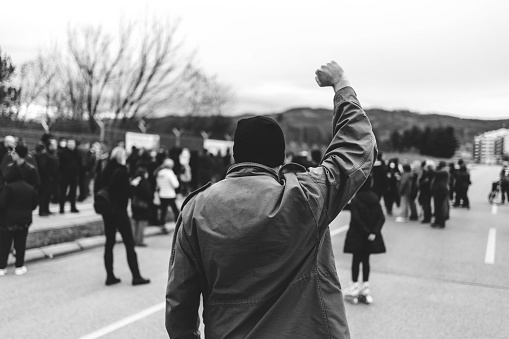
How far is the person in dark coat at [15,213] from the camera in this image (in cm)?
693

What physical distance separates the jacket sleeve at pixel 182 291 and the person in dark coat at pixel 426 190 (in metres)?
12.6

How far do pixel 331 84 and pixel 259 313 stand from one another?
1046 millimetres

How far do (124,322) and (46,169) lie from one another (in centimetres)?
734

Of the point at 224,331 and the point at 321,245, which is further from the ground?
the point at 321,245

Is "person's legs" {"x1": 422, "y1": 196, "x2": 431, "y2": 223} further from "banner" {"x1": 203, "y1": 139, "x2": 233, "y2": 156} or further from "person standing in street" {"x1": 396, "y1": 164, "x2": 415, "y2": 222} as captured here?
"banner" {"x1": 203, "y1": 139, "x2": 233, "y2": 156}

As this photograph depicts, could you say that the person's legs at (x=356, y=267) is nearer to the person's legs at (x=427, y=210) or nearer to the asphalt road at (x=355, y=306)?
the asphalt road at (x=355, y=306)

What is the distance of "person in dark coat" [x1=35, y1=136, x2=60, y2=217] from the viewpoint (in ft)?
37.3

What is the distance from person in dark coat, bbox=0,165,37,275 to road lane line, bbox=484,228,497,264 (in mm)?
7866

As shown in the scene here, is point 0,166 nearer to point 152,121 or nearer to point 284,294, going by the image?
point 284,294

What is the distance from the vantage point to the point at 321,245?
1.96 metres

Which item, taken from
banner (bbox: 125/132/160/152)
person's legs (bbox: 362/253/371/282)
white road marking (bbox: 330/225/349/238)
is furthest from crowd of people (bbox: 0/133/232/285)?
banner (bbox: 125/132/160/152)

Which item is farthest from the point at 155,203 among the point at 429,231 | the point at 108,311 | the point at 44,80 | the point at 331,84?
the point at 44,80

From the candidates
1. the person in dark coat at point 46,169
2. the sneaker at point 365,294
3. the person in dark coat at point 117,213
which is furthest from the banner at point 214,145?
the sneaker at point 365,294

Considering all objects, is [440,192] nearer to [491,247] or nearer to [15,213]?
[491,247]
